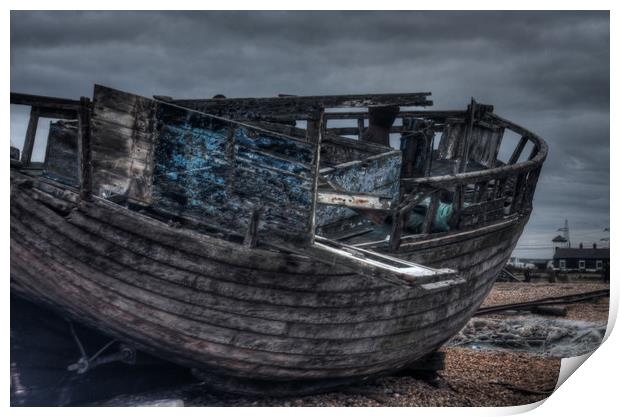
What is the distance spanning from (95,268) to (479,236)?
359cm

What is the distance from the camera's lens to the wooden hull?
4.96m

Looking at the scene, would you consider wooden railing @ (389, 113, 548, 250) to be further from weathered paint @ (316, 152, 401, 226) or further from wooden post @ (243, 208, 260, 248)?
wooden post @ (243, 208, 260, 248)

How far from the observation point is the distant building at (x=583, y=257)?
22.6 ft

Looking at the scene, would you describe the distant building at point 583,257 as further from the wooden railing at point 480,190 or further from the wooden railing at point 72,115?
the wooden railing at point 72,115

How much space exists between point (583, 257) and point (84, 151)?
17.3ft

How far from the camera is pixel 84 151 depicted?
4770mm

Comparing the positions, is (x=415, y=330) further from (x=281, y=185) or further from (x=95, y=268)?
(x=95, y=268)

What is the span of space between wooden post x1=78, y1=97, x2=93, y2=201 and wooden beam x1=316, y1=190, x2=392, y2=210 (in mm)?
1608

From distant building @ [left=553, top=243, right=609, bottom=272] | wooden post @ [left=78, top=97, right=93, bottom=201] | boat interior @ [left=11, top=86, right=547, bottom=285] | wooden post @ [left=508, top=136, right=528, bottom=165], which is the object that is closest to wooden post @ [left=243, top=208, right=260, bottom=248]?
boat interior @ [left=11, top=86, right=547, bottom=285]

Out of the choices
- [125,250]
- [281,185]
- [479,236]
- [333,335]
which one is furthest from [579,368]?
[125,250]

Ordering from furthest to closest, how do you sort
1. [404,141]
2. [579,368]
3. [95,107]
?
[404,141] < [579,368] < [95,107]

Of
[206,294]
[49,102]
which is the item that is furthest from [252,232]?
[49,102]

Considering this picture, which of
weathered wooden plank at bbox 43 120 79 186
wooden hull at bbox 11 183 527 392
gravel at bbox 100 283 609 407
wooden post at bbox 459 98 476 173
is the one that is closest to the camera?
wooden hull at bbox 11 183 527 392

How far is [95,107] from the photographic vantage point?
4.71 m
